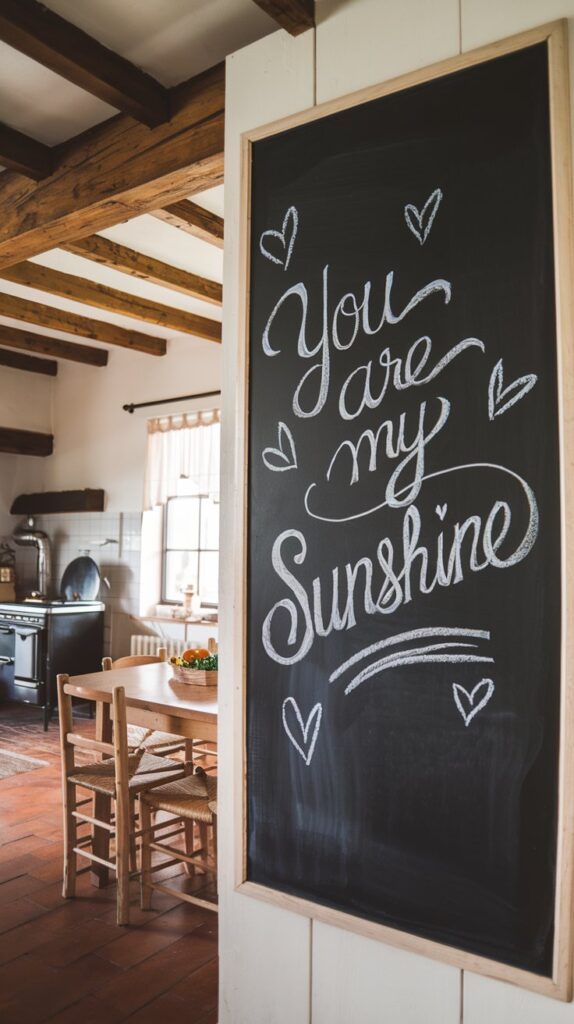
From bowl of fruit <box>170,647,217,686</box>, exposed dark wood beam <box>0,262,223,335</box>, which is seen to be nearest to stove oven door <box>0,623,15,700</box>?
exposed dark wood beam <box>0,262,223,335</box>

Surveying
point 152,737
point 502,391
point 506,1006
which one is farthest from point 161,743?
point 502,391

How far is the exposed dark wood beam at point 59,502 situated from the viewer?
678 cm

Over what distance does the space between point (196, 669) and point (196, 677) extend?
42 millimetres

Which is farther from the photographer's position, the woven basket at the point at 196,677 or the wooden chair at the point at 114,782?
the woven basket at the point at 196,677

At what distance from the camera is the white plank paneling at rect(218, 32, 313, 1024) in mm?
1855

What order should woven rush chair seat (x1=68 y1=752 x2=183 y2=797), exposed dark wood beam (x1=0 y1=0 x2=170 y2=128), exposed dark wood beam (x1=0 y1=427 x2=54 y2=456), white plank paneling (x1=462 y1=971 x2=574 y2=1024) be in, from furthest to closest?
exposed dark wood beam (x1=0 y1=427 x2=54 y2=456)
woven rush chair seat (x1=68 y1=752 x2=183 y2=797)
exposed dark wood beam (x1=0 y1=0 x2=170 y2=128)
white plank paneling (x1=462 y1=971 x2=574 y2=1024)

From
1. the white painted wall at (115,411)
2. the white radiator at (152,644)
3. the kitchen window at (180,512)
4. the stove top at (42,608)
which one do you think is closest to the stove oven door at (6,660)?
the stove top at (42,608)

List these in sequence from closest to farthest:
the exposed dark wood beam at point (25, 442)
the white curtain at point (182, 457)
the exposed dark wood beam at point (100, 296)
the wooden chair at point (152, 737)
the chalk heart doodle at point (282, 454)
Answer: the chalk heart doodle at point (282, 454), the wooden chair at point (152, 737), the exposed dark wood beam at point (100, 296), the white curtain at point (182, 457), the exposed dark wood beam at point (25, 442)

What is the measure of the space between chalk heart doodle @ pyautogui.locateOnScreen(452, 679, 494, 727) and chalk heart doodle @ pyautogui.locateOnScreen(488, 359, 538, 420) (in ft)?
1.91

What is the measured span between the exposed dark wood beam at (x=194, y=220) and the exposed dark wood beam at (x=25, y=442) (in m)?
3.74

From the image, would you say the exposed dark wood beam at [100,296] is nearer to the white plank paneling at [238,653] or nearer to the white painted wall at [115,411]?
the white painted wall at [115,411]

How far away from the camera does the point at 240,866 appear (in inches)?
75.6

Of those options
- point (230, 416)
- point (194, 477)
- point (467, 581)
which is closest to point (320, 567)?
point (467, 581)

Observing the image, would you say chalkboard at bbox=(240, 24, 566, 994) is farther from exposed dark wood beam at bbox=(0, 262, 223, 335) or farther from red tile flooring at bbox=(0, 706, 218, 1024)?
exposed dark wood beam at bbox=(0, 262, 223, 335)
